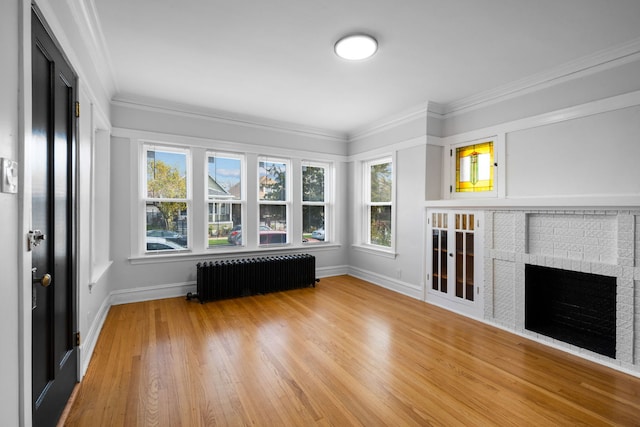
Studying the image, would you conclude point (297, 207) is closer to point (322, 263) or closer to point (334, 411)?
point (322, 263)

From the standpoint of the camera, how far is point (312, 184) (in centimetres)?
567

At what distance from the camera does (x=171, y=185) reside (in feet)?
14.5

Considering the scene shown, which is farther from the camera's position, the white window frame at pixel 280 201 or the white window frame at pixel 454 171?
the white window frame at pixel 280 201

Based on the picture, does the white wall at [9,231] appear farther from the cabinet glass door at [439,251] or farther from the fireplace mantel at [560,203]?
the cabinet glass door at [439,251]

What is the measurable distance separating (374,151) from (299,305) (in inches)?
112

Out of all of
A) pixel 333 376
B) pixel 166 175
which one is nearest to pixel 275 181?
pixel 166 175

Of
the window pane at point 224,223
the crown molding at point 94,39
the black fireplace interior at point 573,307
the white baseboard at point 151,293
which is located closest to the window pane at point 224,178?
the window pane at point 224,223

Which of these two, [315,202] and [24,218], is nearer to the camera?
[24,218]

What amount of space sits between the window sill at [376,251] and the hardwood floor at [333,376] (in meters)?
1.38

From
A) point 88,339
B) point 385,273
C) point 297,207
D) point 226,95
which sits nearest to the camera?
point 88,339

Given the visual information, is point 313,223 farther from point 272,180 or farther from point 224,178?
point 224,178

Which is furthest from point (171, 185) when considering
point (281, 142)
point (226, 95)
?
point (281, 142)

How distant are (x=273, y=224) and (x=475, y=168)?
10.6ft

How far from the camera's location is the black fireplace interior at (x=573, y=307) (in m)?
2.78
